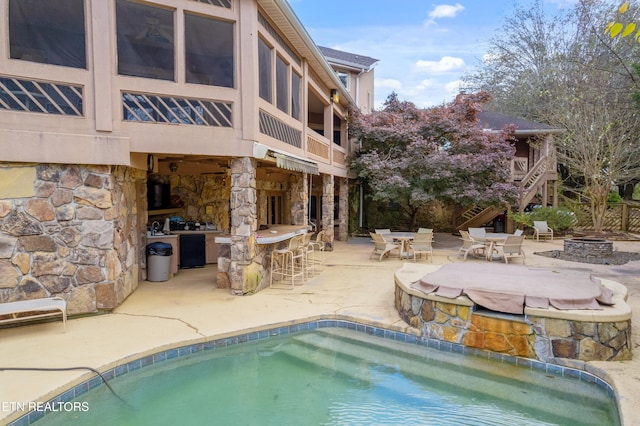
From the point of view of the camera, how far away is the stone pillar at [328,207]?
14.9 m

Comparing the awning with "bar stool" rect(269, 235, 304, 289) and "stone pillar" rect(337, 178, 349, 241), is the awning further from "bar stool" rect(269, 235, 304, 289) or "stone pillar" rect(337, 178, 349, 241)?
"stone pillar" rect(337, 178, 349, 241)

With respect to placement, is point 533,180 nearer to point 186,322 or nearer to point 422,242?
point 422,242

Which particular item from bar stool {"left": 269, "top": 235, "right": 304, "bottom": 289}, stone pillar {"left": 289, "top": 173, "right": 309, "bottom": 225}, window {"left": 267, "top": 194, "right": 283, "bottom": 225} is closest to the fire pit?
stone pillar {"left": 289, "top": 173, "right": 309, "bottom": 225}

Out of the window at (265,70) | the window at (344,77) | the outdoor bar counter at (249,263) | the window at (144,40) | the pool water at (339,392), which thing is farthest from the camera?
the window at (344,77)

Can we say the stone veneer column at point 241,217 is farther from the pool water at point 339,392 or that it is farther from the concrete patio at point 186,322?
the pool water at point 339,392

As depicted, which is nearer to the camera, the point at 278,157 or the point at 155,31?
the point at 155,31

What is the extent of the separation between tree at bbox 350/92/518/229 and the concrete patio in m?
5.16

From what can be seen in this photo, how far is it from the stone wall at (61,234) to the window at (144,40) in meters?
1.97

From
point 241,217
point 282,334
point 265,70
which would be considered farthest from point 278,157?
point 282,334

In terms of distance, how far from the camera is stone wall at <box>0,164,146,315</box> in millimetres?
6301

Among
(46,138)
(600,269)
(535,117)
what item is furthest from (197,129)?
(535,117)

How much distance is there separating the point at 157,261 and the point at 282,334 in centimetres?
442

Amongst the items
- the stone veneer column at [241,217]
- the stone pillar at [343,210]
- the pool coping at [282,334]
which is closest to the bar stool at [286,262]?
the stone veneer column at [241,217]

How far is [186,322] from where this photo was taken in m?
6.48
